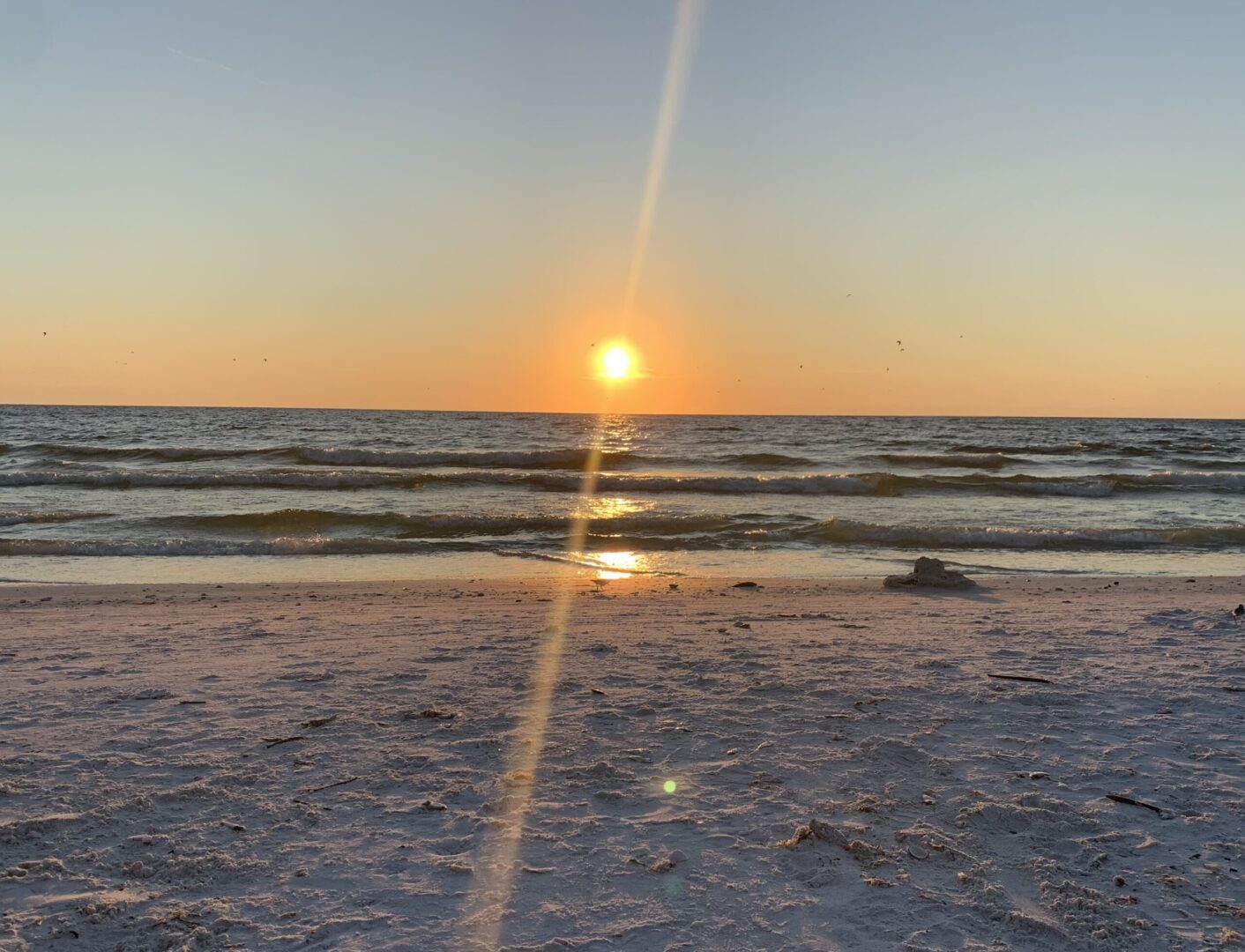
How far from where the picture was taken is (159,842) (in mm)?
3439

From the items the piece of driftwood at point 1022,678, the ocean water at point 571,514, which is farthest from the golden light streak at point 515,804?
the ocean water at point 571,514

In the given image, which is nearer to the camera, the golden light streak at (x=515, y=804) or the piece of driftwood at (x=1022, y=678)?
the golden light streak at (x=515, y=804)

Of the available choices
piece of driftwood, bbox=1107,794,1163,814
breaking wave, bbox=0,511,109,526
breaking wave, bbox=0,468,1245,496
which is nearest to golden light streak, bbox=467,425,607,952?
piece of driftwood, bbox=1107,794,1163,814

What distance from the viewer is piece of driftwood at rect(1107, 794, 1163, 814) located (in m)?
3.79

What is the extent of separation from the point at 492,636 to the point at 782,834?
402 centimetres

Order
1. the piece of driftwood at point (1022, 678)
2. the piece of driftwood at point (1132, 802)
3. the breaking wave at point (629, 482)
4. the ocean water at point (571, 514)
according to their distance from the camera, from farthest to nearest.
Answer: the breaking wave at point (629, 482) → the ocean water at point (571, 514) → the piece of driftwood at point (1022, 678) → the piece of driftwood at point (1132, 802)

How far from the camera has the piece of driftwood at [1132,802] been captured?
12.4 feet

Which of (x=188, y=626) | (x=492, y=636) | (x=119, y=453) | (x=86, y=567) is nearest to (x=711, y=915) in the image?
(x=492, y=636)

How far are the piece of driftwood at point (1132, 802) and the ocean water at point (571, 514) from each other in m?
8.22

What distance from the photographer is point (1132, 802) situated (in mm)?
3844

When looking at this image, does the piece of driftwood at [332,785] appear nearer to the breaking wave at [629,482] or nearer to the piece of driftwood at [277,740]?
the piece of driftwood at [277,740]

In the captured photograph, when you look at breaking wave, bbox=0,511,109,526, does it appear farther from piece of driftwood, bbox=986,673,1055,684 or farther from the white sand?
piece of driftwood, bbox=986,673,1055,684

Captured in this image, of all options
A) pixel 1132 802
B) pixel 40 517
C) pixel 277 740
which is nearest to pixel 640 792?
pixel 277 740

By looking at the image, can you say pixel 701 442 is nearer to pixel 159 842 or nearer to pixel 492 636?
pixel 492 636
